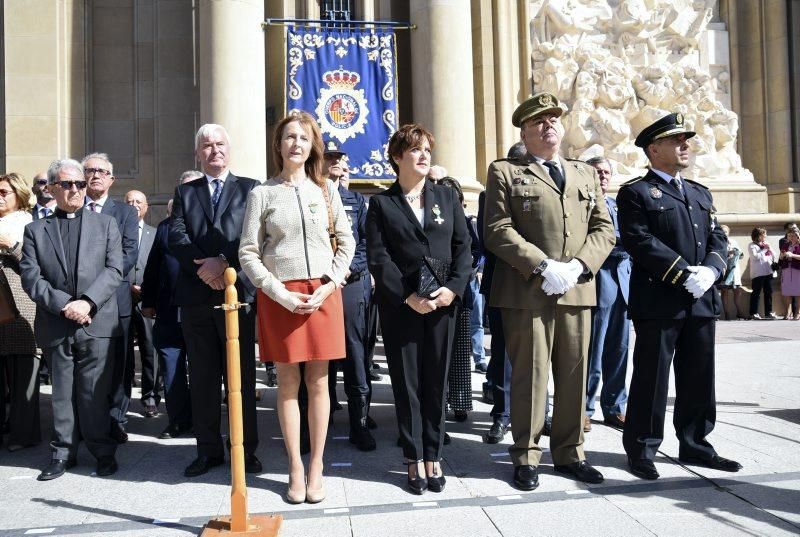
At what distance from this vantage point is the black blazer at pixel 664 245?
4.35m

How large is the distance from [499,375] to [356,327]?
45.4 inches

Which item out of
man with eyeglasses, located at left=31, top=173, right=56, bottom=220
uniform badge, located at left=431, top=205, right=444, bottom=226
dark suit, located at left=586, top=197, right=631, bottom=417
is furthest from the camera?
man with eyeglasses, located at left=31, top=173, right=56, bottom=220

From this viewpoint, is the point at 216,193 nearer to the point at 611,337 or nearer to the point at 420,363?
the point at 420,363

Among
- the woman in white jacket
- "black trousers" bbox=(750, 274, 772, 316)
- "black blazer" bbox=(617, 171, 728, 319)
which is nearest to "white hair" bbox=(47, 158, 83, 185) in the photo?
"black blazer" bbox=(617, 171, 728, 319)

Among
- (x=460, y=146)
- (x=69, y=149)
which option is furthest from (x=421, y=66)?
(x=69, y=149)

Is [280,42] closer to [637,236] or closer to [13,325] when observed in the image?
[13,325]

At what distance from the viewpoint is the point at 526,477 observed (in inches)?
161

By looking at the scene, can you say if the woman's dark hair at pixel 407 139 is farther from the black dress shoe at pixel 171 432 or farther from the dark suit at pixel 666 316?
the black dress shoe at pixel 171 432

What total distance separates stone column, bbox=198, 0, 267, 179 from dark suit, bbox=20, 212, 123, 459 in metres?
5.27

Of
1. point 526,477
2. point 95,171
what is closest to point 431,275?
point 526,477

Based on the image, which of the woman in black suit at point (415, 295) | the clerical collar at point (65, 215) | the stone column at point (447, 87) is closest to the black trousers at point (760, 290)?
the stone column at point (447, 87)

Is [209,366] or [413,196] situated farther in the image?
[209,366]

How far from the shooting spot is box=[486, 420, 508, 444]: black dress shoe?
16.6ft

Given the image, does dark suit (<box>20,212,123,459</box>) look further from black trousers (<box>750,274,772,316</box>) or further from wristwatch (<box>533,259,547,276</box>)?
black trousers (<box>750,274,772,316</box>)
